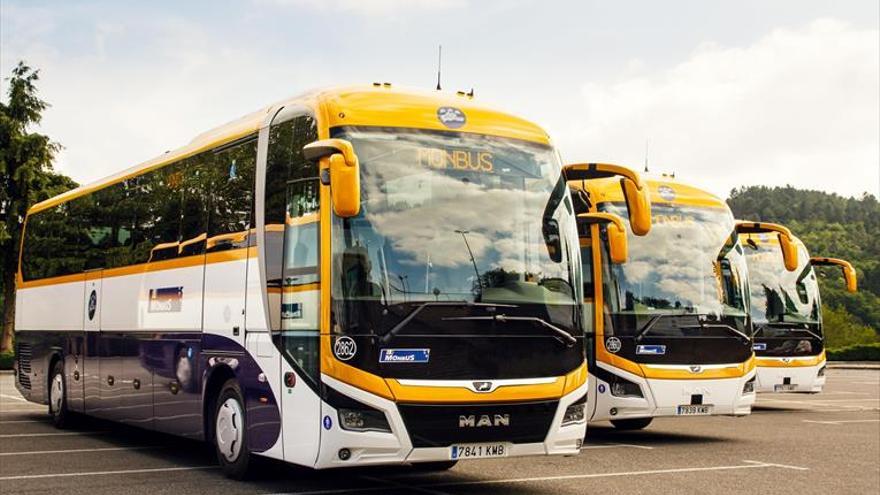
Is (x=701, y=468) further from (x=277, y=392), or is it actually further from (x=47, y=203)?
(x=47, y=203)

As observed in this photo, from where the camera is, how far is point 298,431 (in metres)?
9.89

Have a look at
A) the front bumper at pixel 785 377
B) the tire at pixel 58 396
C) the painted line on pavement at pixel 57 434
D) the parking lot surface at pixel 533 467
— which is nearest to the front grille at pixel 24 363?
the parking lot surface at pixel 533 467

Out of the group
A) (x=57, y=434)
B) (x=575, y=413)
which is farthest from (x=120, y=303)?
(x=575, y=413)

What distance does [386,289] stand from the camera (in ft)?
31.2

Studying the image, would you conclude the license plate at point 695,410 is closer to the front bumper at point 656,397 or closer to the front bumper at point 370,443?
the front bumper at point 656,397

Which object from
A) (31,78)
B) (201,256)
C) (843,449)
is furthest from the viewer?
(31,78)

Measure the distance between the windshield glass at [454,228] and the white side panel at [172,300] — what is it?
2244 mm

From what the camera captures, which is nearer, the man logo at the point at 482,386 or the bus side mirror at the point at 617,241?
the man logo at the point at 482,386

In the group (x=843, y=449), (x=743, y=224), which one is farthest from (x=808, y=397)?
(x=843, y=449)

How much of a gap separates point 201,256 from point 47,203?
313 inches

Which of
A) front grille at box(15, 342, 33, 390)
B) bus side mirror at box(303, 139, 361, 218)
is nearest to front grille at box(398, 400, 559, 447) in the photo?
bus side mirror at box(303, 139, 361, 218)

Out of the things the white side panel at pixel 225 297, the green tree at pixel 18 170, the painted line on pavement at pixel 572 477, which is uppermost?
the green tree at pixel 18 170

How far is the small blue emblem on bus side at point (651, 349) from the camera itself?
50.5 feet

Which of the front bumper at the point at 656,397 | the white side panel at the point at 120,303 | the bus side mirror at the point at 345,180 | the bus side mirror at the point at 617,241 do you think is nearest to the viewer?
the bus side mirror at the point at 345,180
